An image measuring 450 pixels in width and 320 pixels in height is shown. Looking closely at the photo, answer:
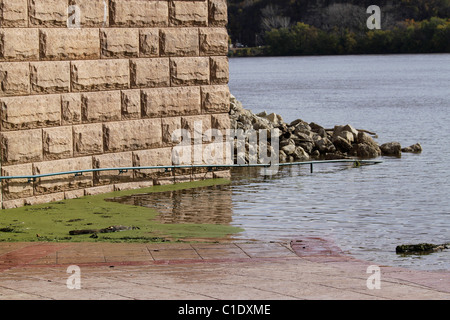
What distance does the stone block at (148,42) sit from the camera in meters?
14.3

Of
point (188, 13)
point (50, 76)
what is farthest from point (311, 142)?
point (50, 76)

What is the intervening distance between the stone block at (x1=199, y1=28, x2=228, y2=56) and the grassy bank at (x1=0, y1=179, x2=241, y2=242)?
11.1 feet

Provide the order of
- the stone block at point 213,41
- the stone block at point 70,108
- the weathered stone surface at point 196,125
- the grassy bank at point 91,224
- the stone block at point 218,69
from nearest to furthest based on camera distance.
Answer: the grassy bank at point 91,224 → the stone block at point 70,108 → the weathered stone surface at point 196,125 → the stone block at point 213,41 → the stone block at point 218,69

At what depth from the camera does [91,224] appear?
453 inches

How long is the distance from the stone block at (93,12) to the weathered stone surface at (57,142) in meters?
1.68

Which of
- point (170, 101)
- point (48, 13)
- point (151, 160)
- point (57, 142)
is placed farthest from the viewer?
point (170, 101)

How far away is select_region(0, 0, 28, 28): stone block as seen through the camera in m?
12.2

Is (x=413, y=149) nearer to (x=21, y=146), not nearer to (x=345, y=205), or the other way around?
(x=345, y=205)

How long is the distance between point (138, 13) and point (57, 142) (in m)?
2.63

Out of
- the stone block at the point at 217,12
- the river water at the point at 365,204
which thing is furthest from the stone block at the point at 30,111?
the stone block at the point at 217,12

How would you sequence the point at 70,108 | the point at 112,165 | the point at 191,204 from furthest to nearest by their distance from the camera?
the point at 112,165 → the point at 191,204 → the point at 70,108

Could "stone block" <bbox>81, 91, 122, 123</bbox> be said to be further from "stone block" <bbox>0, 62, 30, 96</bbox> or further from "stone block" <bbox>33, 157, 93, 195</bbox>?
"stone block" <bbox>0, 62, 30, 96</bbox>

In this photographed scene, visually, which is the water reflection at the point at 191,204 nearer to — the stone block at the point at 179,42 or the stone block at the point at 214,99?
the stone block at the point at 214,99
